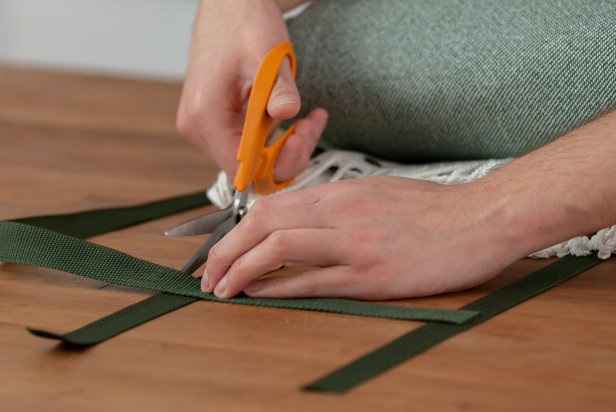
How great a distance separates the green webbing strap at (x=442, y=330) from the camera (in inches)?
27.9

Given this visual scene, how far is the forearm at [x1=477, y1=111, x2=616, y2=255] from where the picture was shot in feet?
2.85

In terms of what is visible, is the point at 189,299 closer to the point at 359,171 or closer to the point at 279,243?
the point at 279,243

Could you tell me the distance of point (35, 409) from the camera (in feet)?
2.21

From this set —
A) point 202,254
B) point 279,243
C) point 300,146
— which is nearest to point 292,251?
point 279,243

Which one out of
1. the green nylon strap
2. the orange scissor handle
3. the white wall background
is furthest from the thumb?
the white wall background

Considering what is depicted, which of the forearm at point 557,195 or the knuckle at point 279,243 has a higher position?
the forearm at point 557,195

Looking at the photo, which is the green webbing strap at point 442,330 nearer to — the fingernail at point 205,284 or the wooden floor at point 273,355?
the wooden floor at point 273,355

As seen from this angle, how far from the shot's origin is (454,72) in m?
1.16

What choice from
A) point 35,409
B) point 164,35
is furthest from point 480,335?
point 164,35

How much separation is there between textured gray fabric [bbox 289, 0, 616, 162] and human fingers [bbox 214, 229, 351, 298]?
0.37 metres

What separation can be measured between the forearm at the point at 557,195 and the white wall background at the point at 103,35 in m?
1.98

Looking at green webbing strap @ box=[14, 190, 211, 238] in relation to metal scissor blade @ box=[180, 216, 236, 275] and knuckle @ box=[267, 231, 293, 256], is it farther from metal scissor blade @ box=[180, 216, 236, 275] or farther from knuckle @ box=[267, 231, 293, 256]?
knuckle @ box=[267, 231, 293, 256]

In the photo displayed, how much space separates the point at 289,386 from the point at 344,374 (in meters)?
0.04

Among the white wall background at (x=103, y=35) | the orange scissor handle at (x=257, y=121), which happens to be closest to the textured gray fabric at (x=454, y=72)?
the orange scissor handle at (x=257, y=121)
